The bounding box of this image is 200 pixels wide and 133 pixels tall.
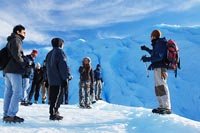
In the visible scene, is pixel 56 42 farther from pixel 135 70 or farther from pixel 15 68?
pixel 135 70

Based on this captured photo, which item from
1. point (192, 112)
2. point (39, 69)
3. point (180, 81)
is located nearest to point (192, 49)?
point (180, 81)

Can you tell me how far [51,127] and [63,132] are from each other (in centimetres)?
43

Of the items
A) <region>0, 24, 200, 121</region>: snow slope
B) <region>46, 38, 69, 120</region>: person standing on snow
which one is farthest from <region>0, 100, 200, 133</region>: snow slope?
<region>0, 24, 200, 121</region>: snow slope

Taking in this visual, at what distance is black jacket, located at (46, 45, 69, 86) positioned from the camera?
26.9 ft

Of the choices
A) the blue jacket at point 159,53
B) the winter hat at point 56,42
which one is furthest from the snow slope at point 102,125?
the winter hat at point 56,42

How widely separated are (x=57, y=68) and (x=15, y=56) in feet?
3.64

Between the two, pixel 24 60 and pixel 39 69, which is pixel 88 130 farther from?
pixel 39 69

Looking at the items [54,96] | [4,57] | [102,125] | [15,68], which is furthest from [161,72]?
[4,57]

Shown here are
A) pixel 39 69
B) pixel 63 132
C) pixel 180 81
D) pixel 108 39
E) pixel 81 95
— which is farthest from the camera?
pixel 108 39

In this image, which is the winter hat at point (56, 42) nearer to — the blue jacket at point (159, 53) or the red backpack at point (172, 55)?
the blue jacket at point (159, 53)

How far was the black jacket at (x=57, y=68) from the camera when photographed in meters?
8.20

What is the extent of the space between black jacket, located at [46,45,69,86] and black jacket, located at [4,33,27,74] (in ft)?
2.47

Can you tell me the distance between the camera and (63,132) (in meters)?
7.20

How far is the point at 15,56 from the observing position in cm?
743
